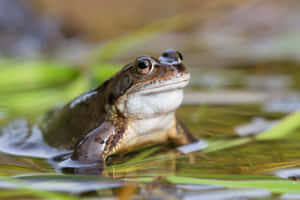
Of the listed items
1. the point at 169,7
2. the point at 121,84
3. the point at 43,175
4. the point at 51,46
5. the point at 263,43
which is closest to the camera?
the point at 43,175

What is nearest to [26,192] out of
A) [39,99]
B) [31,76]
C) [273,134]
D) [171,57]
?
[171,57]

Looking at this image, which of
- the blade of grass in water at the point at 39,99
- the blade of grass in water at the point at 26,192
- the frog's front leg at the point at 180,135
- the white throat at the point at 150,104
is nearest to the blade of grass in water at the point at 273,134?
the frog's front leg at the point at 180,135

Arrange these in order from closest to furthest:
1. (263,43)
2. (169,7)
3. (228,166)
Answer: (228,166) < (263,43) < (169,7)

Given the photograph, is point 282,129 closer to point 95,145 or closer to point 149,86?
point 149,86

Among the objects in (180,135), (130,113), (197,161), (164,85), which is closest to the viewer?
(197,161)

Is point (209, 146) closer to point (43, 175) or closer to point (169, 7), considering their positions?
point (43, 175)

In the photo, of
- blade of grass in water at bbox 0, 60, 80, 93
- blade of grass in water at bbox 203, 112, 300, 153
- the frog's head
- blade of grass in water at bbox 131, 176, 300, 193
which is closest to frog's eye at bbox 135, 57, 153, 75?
the frog's head

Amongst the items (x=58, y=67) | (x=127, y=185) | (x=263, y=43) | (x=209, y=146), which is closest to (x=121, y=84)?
(x=209, y=146)
